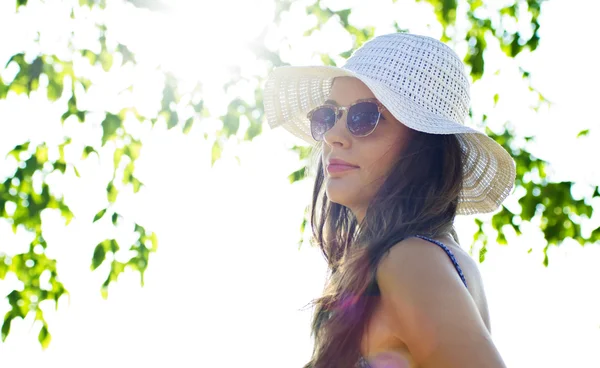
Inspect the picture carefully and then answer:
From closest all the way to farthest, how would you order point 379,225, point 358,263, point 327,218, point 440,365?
point 440,365 < point 358,263 < point 379,225 < point 327,218

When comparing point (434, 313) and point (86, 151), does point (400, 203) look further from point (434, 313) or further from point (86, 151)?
point (86, 151)

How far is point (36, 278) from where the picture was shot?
16.7 ft

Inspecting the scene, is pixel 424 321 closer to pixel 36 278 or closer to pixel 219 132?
pixel 219 132

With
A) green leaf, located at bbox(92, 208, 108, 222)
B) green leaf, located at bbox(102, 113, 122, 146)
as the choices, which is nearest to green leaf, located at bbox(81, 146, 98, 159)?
green leaf, located at bbox(102, 113, 122, 146)

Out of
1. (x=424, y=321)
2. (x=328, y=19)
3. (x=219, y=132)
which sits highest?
(x=424, y=321)

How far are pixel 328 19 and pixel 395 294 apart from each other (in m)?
3.50

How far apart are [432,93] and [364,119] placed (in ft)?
0.72

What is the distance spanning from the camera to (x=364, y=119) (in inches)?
86.1

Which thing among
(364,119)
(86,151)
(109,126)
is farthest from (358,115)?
(86,151)

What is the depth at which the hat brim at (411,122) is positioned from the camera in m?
2.14

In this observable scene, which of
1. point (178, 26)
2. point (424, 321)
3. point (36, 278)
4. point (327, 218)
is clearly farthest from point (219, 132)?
point (424, 321)

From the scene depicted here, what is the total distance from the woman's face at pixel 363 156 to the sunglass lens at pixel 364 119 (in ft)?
0.05

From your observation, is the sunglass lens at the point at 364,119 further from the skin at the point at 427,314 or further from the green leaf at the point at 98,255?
the green leaf at the point at 98,255

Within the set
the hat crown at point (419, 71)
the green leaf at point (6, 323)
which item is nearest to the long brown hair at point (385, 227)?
the hat crown at point (419, 71)
